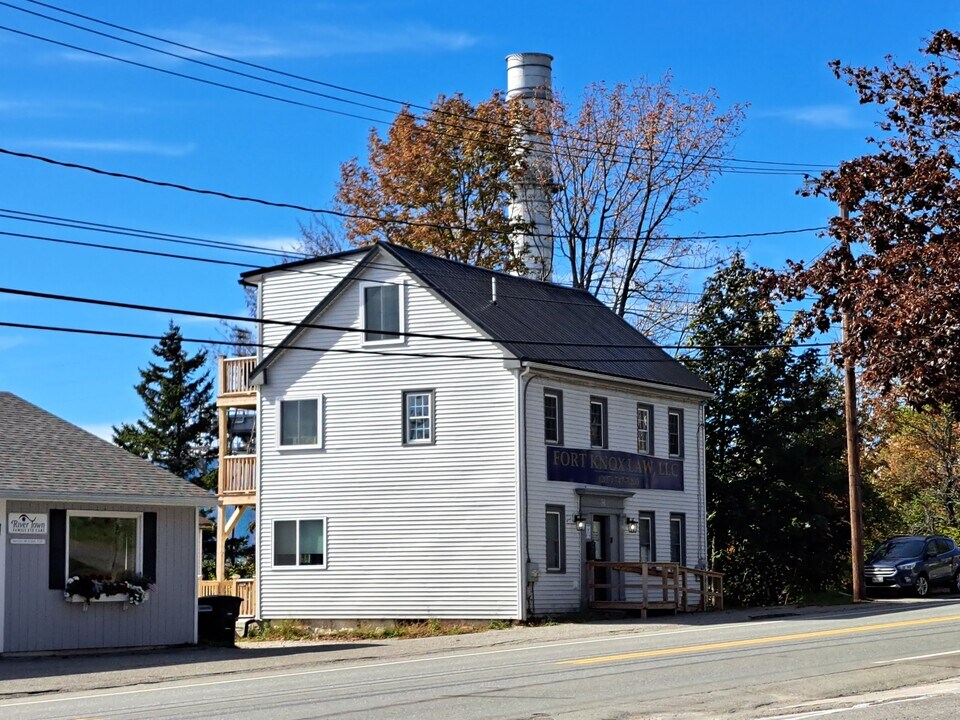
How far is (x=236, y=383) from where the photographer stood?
4075cm

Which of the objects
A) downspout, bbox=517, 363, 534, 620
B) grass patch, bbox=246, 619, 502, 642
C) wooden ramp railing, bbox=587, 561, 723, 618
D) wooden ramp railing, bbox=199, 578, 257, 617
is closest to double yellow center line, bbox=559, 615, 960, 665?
wooden ramp railing, bbox=587, 561, 723, 618

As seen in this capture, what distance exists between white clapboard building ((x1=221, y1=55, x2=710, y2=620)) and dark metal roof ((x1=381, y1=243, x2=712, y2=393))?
3.7 inches

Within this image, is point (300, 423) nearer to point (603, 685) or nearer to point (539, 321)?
point (539, 321)

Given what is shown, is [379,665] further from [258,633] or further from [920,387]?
[258,633]

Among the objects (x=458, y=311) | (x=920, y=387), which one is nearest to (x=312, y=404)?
(x=458, y=311)

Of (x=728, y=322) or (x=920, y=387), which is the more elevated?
(x=728, y=322)

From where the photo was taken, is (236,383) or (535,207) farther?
(535,207)

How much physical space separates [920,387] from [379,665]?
8919mm

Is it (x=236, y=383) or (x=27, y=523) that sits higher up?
(x=236, y=383)

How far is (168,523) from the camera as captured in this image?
27.7 m

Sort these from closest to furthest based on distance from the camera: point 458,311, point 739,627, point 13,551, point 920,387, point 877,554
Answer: point 920,387
point 13,551
point 739,627
point 458,311
point 877,554

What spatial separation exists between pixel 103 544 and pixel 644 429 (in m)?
16.4

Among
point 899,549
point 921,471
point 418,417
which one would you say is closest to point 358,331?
point 418,417

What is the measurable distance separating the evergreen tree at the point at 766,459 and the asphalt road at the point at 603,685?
2069cm
